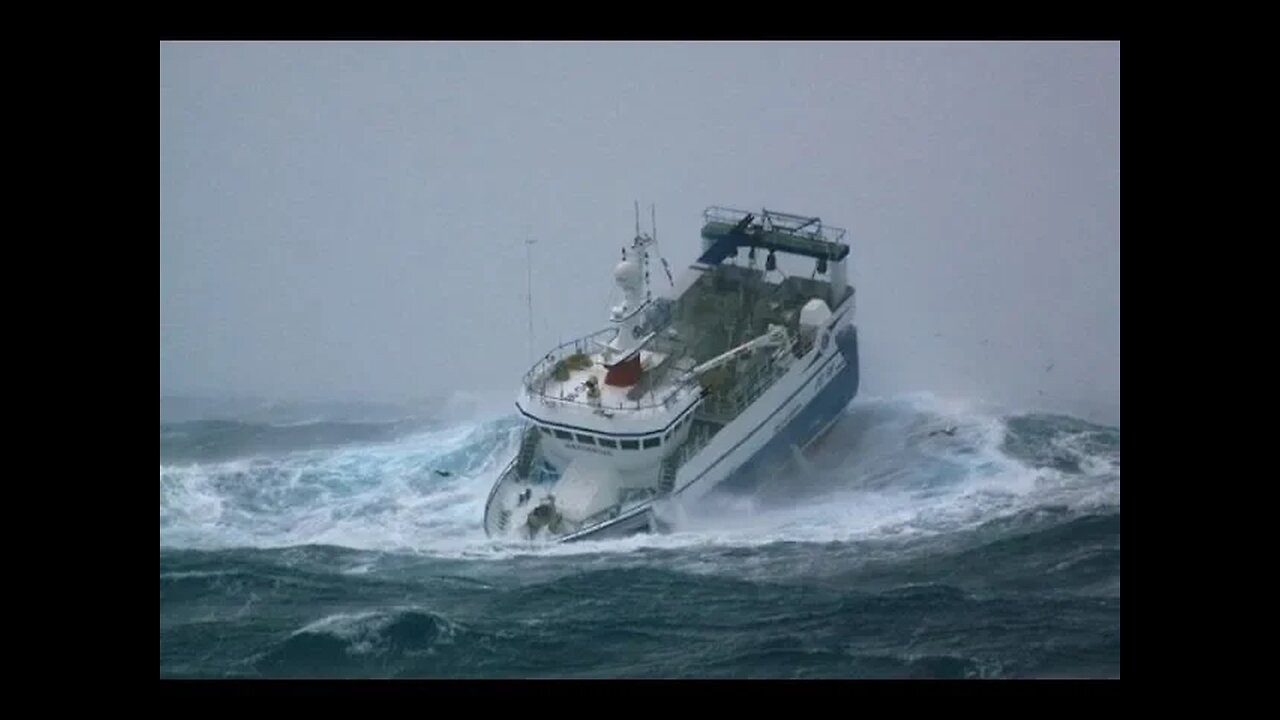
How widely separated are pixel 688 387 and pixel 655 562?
2691 millimetres

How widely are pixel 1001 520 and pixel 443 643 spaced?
24.7ft

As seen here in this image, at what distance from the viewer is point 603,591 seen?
26.7 meters

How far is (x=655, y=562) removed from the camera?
27375mm

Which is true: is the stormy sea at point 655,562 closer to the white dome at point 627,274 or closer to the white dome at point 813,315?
the white dome at point 813,315

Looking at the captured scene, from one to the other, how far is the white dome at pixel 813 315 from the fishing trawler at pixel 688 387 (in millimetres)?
20

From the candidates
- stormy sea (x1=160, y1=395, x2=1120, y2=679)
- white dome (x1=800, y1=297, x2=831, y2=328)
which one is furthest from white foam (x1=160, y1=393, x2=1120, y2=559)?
white dome (x1=800, y1=297, x2=831, y2=328)

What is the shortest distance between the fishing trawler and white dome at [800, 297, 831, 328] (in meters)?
0.02

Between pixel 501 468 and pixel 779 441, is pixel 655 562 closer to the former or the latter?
pixel 501 468

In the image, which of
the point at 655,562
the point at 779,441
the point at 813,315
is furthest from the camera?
the point at 813,315

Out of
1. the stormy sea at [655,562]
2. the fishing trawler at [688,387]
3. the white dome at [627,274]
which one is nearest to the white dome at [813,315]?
the fishing trawler at [688,387]

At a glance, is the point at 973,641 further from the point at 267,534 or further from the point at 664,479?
the point at 267,534

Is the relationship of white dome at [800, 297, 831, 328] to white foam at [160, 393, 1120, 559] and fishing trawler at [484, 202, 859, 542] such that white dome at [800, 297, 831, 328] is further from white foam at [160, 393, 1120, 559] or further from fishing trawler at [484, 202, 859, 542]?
white foam at [160, 393, 1120, 559]

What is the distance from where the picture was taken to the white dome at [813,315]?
30.6 m

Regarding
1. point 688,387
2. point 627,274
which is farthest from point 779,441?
point 627,274
